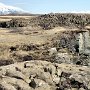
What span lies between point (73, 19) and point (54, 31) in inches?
474

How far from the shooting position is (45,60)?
30.3 meters

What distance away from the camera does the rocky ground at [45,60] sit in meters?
19.9

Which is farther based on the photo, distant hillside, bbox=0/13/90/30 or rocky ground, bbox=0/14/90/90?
distant hillside, bbox=0/13/90/30

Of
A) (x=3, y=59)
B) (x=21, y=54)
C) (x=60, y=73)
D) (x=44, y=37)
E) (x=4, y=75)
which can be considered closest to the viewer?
(x=4, y=75)

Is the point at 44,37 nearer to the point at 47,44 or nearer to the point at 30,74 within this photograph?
the point at 47,44

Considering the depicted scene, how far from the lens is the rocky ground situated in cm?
1986

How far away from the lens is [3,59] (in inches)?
1212

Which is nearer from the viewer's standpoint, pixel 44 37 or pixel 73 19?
pixel 44 37

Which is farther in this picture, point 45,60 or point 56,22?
point 56,22

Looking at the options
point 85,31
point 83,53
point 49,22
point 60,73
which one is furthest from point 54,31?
point 60,73

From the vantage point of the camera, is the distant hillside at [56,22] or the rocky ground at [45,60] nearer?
the rocky ground at [45,60]

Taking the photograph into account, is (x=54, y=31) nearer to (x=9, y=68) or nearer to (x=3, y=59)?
(x=3, y=59)

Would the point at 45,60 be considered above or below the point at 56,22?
below

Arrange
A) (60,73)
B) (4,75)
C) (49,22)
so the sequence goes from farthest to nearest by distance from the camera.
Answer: (49,22) → (60,73) → (4,75)
